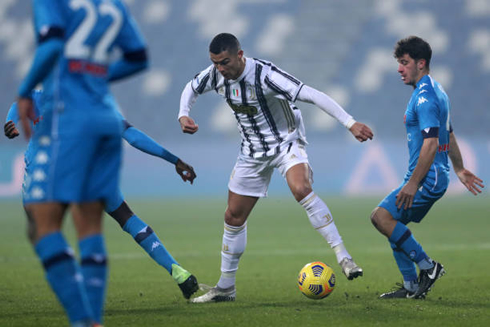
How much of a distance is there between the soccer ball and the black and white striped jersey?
1072 millimetres

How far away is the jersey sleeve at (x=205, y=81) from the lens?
6.08 m

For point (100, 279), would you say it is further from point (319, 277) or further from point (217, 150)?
point (217, 150)

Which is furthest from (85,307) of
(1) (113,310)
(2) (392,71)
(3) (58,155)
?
(2) (392,71)

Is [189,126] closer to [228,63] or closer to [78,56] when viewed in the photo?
[228,63]

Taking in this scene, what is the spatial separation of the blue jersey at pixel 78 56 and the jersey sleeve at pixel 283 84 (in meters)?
2.30

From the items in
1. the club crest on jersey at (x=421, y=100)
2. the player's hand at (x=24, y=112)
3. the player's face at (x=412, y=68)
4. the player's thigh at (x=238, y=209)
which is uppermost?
the player's face at (x=412, y=68)

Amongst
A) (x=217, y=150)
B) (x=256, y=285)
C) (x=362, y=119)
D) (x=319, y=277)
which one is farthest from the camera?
(x=362, y=119)

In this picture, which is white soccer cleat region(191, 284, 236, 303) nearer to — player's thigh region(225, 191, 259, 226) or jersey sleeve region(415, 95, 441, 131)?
player's thigh region(225, 191, 259, 226)

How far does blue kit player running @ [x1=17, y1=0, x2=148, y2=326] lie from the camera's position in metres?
3.29

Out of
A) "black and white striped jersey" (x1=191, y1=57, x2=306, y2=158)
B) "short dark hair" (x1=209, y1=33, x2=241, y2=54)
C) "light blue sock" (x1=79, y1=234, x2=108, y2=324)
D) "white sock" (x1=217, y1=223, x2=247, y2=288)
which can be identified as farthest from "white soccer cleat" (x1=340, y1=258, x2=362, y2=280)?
"light blue sock" (x1=79, y1=234, x2=108, y2=324)

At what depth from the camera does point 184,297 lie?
5.91 meters

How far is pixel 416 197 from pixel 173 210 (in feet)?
41.4

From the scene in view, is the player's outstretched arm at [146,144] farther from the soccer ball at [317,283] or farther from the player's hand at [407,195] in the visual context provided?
the player's hand at [407,195]

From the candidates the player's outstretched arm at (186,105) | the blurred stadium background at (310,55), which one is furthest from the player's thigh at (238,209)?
the blurred stadium background at (310,55)
